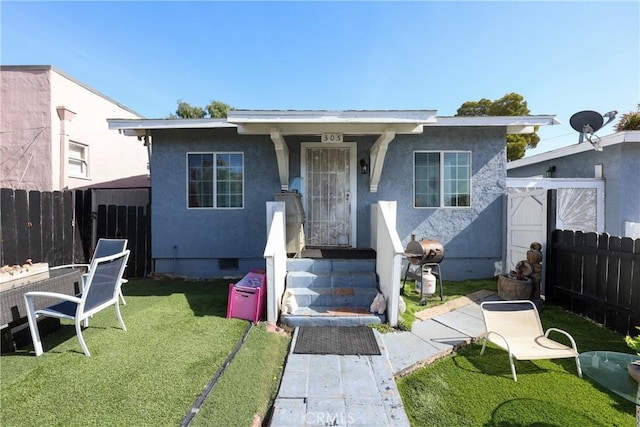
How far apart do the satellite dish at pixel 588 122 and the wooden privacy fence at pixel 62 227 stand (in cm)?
1207

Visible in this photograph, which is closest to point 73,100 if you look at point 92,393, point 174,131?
point 174,131

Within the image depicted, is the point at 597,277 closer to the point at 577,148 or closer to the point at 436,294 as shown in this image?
the point at 436,294

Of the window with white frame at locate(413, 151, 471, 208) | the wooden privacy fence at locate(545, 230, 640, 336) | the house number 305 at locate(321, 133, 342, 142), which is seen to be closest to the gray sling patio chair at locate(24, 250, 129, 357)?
the house number 305 at locate(321, 133, 342, 142)

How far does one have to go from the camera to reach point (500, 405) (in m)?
2.75

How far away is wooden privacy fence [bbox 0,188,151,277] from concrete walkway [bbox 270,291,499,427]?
18.4ft

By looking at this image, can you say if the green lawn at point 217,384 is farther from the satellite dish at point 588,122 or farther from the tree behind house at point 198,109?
the tree behind house at point 198,109

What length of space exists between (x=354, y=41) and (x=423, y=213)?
5.57m

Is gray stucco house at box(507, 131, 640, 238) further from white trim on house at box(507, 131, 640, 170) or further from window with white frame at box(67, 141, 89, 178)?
window with white frame at box(67, 141, 89, 178)

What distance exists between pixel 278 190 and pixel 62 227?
500 cm

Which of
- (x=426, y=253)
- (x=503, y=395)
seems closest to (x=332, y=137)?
(x=426, y=253)

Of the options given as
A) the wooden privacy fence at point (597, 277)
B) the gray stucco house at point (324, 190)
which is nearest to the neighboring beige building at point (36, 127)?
the gray stucco house at point (324, 190)

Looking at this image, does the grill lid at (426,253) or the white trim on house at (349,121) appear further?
the grill lid at (426,253)

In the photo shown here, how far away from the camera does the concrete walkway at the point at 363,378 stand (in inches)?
99.3

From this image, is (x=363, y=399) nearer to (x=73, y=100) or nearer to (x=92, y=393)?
(x=92, y=393)
